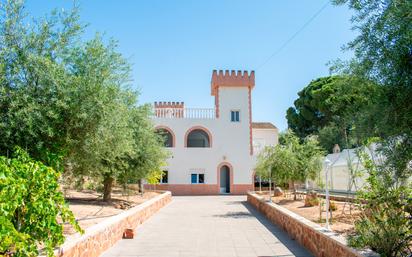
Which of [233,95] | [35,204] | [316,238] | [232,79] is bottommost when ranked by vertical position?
[316,238]

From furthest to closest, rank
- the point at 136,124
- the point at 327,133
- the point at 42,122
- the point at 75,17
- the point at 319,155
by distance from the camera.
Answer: the point at 327,133
the point at 319,155
the point at 136,124
the point at 75,17
the point at 42,122

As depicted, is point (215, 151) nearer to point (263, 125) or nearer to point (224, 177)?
point (224, 177)

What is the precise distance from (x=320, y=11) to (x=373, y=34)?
6.32 m

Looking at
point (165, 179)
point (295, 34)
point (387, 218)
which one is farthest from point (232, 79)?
point (387, 218)

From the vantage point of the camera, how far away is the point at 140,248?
332 inches

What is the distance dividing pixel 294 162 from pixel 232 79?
49.3 feet

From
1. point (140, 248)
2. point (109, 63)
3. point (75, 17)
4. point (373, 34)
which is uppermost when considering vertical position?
point (75, 17)

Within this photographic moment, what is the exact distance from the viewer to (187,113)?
31172 millimetres

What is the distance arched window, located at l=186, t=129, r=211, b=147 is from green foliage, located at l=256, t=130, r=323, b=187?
13.1 m

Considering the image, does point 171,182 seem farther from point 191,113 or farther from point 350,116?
point 350,116

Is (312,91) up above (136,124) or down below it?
above

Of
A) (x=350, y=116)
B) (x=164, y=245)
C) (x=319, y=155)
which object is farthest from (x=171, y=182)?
(x=350, y=116)

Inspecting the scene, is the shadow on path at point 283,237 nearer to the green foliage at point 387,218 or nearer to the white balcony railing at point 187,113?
the green foliage at point 387,218

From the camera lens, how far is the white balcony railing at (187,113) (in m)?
31.2
